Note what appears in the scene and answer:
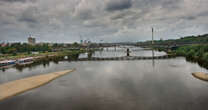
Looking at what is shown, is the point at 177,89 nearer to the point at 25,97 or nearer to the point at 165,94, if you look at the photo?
the point at 165,94

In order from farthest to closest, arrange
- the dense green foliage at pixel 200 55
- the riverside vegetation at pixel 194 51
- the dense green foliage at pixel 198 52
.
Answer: the dense green foliage at pixel 198 52, the riverside vegetation at pixel 194 51, the dense green foliage at pixel 200 55

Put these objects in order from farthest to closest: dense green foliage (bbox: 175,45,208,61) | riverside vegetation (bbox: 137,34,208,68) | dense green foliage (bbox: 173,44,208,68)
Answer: dense green foliage (bbox: 175,45,208,61)
riverside vegetation (bbox: 137,34,208,68)
dense green foliage (bbox: 173,44,208,68)

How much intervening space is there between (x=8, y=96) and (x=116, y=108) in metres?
24.2

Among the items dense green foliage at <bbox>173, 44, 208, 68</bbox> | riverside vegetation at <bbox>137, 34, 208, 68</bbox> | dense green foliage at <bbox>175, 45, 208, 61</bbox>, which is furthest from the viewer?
dense green foliage at <bbox>175, 45, 208, 61</bbox>

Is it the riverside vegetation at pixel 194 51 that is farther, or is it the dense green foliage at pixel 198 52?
the dense green foliage at pixel 198 52

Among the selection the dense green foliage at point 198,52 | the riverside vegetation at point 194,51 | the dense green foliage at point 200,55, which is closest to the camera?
the dense green foliage at point 200,55

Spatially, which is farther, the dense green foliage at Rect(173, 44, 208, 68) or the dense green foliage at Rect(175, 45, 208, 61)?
the dense green foliage at Rect(175, 45, 208, 61)

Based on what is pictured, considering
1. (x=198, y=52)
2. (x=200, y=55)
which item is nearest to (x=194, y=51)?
(x=198, y=52)

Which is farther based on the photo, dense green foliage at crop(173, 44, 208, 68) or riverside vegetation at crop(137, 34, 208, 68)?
riverside vegetation at crop(137, 34, 208, 68)

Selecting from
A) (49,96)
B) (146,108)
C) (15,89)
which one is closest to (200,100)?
(146,108)

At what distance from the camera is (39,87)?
105 ft

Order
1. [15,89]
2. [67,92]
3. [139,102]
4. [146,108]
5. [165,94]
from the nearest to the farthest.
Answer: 1. [146,108]
2. [139,102]
3. [165,94]
4. [67,92]
5. [15,89]

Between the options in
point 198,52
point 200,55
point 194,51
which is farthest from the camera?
point 194,51

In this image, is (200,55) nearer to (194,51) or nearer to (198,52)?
(198,52)
